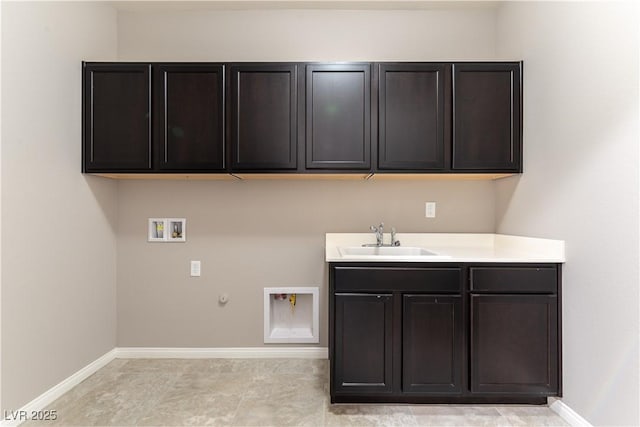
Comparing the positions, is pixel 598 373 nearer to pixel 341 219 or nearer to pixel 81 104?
pixel 341 219

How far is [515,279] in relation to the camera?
2.17 meters

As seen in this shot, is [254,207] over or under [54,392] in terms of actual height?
over

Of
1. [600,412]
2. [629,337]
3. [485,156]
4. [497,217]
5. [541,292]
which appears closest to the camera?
[629,337]

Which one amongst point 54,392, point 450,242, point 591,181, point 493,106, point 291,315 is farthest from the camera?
point 291,315

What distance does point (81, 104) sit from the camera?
257 centimetres

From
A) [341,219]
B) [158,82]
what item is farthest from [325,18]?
[341,219]

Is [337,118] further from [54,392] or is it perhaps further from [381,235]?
[54,392]

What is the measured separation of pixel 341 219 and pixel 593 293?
168 cm

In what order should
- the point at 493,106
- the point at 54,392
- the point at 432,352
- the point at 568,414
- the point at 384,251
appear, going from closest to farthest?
the point at 568,414
the point at 432,352
the point at 54,392
the point at 493,106
the point at 384,251

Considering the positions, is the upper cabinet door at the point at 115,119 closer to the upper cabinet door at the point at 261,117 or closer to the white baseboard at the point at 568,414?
the upper cabinet door at the point at 261,117

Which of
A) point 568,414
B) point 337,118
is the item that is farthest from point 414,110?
point 568,414

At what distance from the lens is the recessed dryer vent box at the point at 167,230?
2998 mm

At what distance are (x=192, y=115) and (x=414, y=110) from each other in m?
1.53

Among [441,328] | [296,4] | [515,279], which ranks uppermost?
[296,4]
